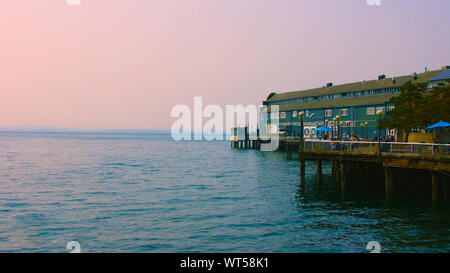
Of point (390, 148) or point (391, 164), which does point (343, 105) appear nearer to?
point (390, 148)

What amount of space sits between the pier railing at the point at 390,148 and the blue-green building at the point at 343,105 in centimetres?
2904

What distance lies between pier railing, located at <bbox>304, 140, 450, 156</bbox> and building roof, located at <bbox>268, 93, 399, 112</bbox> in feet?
139

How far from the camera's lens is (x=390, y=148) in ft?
96.9

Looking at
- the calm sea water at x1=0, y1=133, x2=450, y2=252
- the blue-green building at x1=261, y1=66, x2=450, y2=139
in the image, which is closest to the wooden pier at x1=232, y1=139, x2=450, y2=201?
the calm sea water at x1=0, y1=133, x2=450, y2=252

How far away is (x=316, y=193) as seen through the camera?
34562 millimetres

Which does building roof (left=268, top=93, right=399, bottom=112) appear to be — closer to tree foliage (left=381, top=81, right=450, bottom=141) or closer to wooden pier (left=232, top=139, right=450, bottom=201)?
tree foliage (left=381, top=81, right=450, bottom=141)

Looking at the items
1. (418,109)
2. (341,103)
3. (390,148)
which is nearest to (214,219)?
(390,148)

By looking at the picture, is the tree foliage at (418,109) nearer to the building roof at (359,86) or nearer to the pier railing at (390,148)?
the pier railing at (390,148)

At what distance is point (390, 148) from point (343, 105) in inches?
2195

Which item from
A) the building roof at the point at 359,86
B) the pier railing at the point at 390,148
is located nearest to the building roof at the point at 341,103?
the building roof at the point at 359,86

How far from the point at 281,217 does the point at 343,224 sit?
392 cm

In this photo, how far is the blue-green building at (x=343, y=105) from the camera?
74438mm

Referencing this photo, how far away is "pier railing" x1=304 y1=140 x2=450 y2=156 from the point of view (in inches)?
1039
